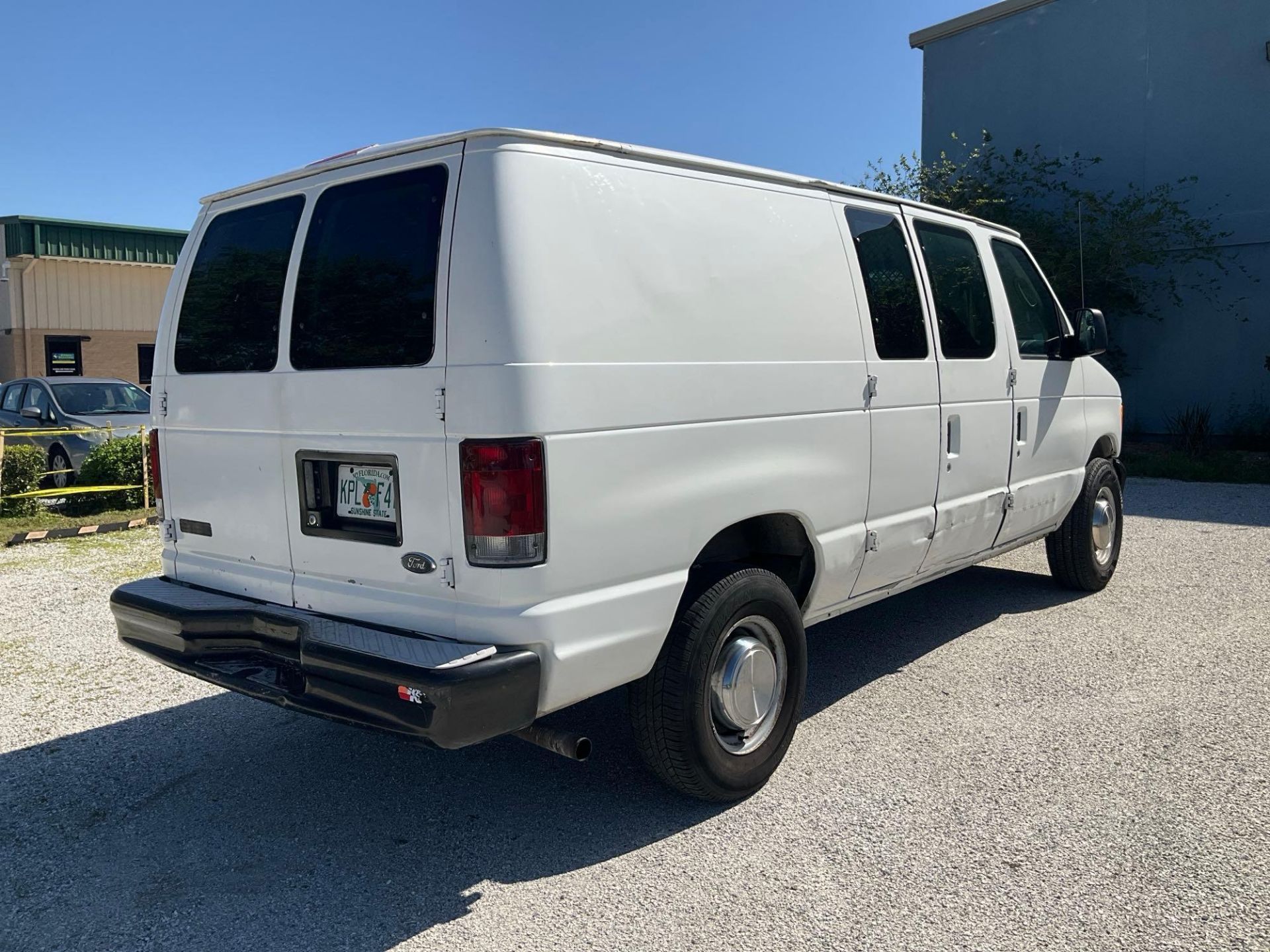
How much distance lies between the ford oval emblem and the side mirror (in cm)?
449

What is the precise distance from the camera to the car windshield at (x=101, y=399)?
13039mm

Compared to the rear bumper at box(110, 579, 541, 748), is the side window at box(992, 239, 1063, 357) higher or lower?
higher

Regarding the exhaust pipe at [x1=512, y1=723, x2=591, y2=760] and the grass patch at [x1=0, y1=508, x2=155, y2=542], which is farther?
the grass patch at [x1=0, y1=508, x2=155, y2=542]

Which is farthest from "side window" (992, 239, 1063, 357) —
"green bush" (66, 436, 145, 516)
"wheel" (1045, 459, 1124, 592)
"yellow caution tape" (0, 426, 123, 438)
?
"yellow caution tape" (0, 426, 123, 438)

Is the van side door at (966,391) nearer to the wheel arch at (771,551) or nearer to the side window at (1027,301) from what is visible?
the side window at (1027,301)

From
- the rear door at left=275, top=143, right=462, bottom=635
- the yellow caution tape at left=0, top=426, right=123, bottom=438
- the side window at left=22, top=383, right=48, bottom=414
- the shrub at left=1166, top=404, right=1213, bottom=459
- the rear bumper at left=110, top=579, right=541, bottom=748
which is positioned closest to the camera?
the rear bumper at left=110, top=579, right=541, bottom=748

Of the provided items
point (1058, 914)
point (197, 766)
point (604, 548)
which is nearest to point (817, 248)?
point (604, 548)

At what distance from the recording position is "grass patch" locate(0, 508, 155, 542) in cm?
966

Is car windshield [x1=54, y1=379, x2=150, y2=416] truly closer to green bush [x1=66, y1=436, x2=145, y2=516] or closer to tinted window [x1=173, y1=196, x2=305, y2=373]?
green bush [x1=66, y1=436, x2=145, y2=516]

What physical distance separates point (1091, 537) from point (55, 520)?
936cm

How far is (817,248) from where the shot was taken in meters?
4.28

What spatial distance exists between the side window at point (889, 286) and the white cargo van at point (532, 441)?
2 centimetres

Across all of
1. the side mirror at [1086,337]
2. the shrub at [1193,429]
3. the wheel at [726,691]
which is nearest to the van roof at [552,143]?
the wheel at [726,691]

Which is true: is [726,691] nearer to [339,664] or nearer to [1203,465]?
[339,664]
